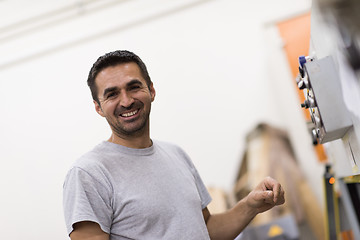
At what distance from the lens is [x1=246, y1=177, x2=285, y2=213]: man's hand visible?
1.15 metres

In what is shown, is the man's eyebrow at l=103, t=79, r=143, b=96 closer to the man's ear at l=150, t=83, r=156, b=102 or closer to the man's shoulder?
the man's ear at l=150, t=83, r=156, b=102

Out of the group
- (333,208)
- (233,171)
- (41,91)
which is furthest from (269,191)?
(233,171)

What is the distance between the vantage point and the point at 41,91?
1185mm

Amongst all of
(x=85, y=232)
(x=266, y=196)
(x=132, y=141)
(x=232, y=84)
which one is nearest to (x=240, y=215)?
(x=266, y=196)

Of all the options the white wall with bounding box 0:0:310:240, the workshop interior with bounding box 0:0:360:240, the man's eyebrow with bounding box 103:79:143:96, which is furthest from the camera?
the white wall with bounding box 0:0:310:240

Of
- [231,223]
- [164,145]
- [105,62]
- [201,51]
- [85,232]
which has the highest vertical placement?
[201,51]

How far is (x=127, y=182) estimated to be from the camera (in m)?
1.08

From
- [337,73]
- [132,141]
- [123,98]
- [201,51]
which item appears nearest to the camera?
[337,73]

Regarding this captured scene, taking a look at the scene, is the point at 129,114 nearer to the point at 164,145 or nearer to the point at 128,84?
the point at 128,84

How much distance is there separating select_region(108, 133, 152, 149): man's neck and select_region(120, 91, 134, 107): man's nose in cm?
14

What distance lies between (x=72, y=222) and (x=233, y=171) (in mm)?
2226

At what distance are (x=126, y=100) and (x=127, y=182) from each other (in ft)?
0.72

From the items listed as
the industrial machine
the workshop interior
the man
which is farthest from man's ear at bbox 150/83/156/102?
the workshop interior

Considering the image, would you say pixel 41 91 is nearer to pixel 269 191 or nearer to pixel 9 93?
pixel 9 93
